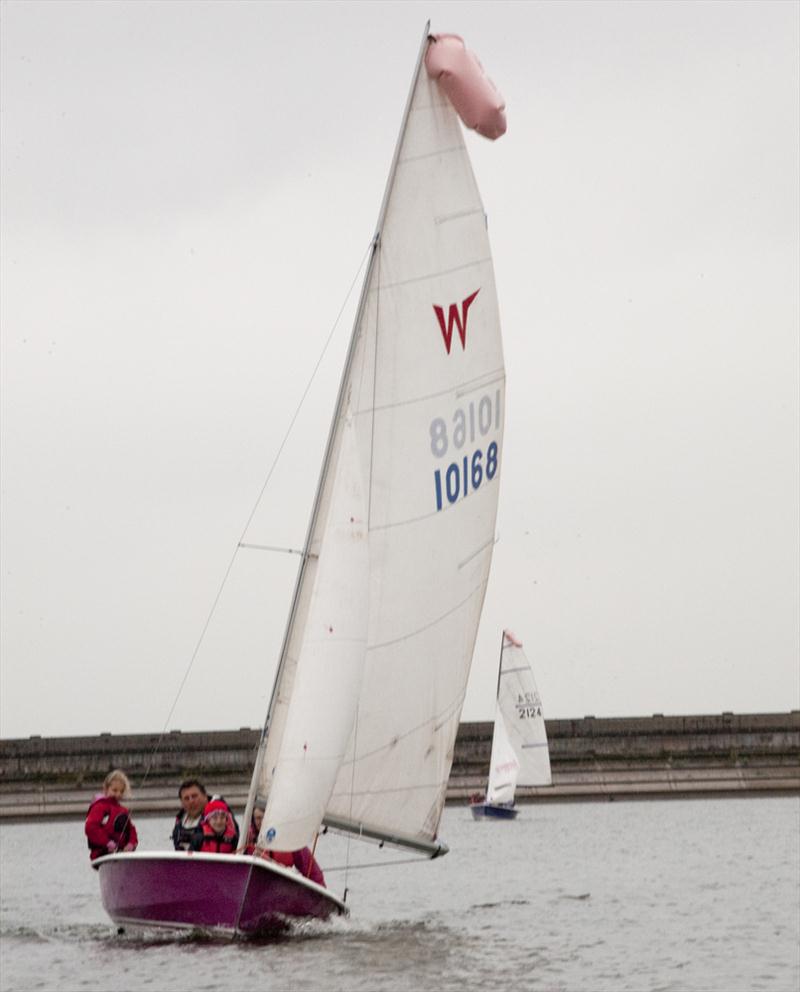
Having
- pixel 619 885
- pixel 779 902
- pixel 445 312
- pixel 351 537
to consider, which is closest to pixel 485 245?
pixel 445 312

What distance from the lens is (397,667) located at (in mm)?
18406

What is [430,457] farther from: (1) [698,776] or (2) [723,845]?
(1) [698,776]

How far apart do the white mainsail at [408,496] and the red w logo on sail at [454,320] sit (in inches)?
0.5

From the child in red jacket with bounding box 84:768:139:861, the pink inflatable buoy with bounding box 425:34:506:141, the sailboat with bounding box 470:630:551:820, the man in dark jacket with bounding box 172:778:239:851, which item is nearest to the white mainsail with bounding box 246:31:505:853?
the pink inflatable buoy with bounding box 425:34:506:141

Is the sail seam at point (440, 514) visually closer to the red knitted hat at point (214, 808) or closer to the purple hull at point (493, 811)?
the red knitted hat at point (214, 808)

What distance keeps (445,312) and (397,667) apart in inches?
134

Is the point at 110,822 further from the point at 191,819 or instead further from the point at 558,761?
the point at 558,761

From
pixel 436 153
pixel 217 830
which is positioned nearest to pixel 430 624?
pixel 217 830

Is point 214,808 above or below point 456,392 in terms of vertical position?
below

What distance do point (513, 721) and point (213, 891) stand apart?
114 feet

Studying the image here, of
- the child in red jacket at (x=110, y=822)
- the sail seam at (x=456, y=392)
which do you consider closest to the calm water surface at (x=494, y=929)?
the child in red jacket at (x=110, y=822)

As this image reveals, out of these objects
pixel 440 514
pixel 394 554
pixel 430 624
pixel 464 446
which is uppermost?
pixel 464 446

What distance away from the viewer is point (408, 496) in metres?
18.2

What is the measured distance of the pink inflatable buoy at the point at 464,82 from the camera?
17875 mm
